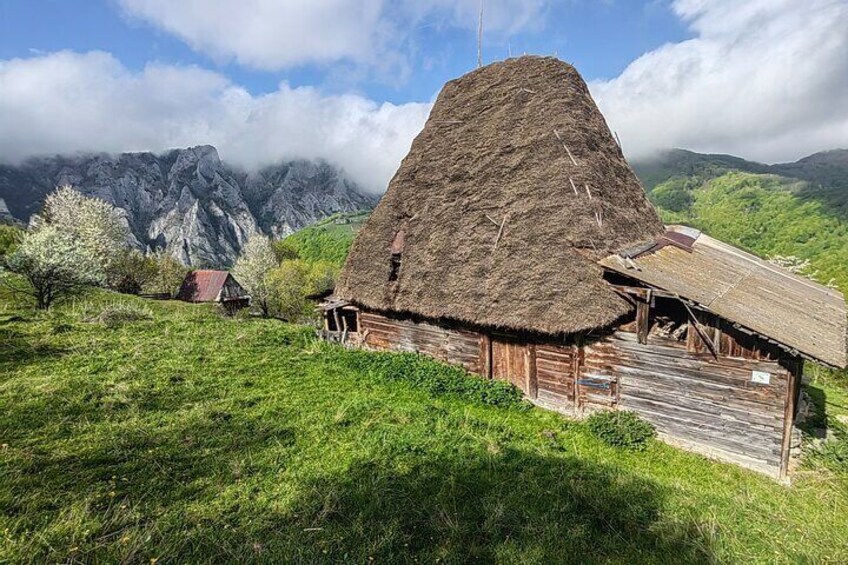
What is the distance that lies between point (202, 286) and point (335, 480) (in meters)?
44.2

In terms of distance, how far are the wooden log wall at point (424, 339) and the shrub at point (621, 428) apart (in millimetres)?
3721

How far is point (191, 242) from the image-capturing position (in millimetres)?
125375

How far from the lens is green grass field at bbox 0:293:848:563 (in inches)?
191

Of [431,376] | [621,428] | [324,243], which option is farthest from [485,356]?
[324,243]

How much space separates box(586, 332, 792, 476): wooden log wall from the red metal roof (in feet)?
140

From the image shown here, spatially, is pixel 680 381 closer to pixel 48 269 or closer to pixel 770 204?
pixel 48 269

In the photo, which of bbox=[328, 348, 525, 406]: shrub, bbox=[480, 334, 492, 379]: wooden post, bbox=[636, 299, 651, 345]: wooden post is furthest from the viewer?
bbox=[480, 334, 492, 379]: wooden post

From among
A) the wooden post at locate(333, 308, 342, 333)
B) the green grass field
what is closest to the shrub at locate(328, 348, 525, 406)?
the green grass field

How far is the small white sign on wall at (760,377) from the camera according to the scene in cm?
830

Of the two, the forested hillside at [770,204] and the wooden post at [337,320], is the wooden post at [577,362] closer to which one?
the wooden post at [337,320]

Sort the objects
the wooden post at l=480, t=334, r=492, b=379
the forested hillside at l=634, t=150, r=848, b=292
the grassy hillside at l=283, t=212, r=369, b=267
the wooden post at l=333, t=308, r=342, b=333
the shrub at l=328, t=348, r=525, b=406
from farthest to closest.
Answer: the grassy hillside at l=283, t=212, r=369, b=267, the forested hillside at l=634, t=150, r=848, b=292, the wooden post at l=333, t=308, r=342, b=333, the wooden post at l=480, t=334, r=492, b=379, the shrub at l=328, t=348, r=525, b=406

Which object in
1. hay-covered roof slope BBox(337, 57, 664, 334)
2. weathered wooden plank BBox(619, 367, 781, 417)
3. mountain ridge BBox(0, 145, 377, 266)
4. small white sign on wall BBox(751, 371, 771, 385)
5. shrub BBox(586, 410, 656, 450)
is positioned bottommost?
shrub BBox(586, 410, 656, 450)

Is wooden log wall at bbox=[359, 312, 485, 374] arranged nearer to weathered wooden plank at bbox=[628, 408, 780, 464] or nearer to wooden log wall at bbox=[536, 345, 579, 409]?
wooden log wall at bbox=[536, 345, 579, 409]

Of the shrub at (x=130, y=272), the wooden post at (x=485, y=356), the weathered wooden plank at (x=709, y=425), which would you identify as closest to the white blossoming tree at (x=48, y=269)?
the shrub at (x=130, y=272)
